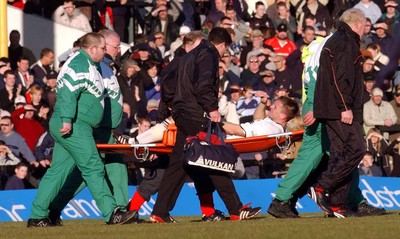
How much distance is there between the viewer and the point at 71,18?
1081 inches

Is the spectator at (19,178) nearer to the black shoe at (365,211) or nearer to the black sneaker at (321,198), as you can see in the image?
the black shoe at (365,211)

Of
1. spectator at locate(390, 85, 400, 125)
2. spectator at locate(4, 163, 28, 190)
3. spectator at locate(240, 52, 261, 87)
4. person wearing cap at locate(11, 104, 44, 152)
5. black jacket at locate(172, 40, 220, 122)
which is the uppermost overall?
black jacket at locate(172, 40, 220, 122)

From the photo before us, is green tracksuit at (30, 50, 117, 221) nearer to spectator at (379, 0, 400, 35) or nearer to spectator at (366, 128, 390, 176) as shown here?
spectator at (366, 128, 390, 176)

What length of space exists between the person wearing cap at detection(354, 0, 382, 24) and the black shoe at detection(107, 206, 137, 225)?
48.2ft

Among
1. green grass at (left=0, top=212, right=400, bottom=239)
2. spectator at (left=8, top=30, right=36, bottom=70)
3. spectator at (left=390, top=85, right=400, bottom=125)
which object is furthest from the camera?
spectator at (left=8, top=30, right=36, bottom=70)

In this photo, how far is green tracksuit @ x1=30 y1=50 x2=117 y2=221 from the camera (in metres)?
14.7

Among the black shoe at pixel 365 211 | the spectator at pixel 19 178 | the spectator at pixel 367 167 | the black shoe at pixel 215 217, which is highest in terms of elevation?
the black shoe at pixel 365 211

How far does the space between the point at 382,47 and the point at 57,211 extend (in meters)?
13.1

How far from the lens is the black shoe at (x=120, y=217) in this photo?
1472 centimetres

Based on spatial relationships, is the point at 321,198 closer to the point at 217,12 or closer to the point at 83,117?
the point at 83,117

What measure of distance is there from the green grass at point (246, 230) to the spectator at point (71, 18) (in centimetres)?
1284

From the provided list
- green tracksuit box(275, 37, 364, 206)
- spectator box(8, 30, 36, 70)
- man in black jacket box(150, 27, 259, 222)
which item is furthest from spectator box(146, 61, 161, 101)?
man in black jacket box(150, 27, 259, 222)

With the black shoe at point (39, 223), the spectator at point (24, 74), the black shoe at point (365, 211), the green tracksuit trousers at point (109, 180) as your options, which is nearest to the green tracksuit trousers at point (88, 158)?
the green tracksuit trousers at point (109, 180)

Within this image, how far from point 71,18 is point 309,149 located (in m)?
12.9
